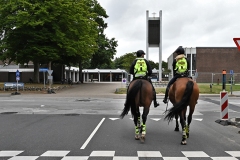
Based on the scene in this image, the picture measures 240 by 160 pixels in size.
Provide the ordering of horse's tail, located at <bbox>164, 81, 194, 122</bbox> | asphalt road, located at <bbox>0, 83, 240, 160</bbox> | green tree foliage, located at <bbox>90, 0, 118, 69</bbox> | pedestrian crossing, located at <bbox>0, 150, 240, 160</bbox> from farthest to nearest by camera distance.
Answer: green tree foliage, located at <bbox>90, 0, 118, 69</bbox> < horse's tail, located at <bbox>164, 81, 194, 122</bbox> < asphalt road, located at <bbox>0, 83, 240, 160</bbox> < pedestrian crossing, located at <bbox>0, 150, 240, 160</bbox>

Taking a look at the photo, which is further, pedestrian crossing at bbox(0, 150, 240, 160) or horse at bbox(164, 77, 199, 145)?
horse at bbox(164, 77, 199, 145)

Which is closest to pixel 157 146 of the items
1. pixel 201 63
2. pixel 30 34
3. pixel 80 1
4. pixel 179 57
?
pixel 179 57

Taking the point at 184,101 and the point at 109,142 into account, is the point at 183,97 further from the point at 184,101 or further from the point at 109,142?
the point at 109,142

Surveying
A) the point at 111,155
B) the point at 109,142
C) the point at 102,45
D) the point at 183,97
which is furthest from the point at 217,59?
the point at 111,155

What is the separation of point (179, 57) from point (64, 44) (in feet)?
91.6

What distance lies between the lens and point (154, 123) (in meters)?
10.5

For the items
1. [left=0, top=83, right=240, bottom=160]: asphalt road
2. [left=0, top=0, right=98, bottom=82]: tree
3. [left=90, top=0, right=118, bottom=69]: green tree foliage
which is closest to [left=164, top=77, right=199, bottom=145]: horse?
[left=0, top=83, right=240, bottom=160]: asphalt road

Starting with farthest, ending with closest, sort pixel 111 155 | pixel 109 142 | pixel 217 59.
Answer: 1. pixel 217 59
2. pixel 109 142
3. pixel 111 155

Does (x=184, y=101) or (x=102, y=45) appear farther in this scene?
(x=102, y=45)

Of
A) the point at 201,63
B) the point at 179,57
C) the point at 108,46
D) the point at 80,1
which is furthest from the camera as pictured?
the point at 201,63

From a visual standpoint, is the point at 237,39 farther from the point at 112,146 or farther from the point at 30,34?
the point at 30,34

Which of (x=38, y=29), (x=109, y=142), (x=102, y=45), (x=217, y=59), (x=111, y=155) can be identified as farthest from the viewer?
(x=217, y=59)

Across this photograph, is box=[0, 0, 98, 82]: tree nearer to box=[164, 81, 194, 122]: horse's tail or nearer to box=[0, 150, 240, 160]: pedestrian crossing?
box=[164, 81, 194, 122]: horse's tail

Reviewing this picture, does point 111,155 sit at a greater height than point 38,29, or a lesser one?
lesser
